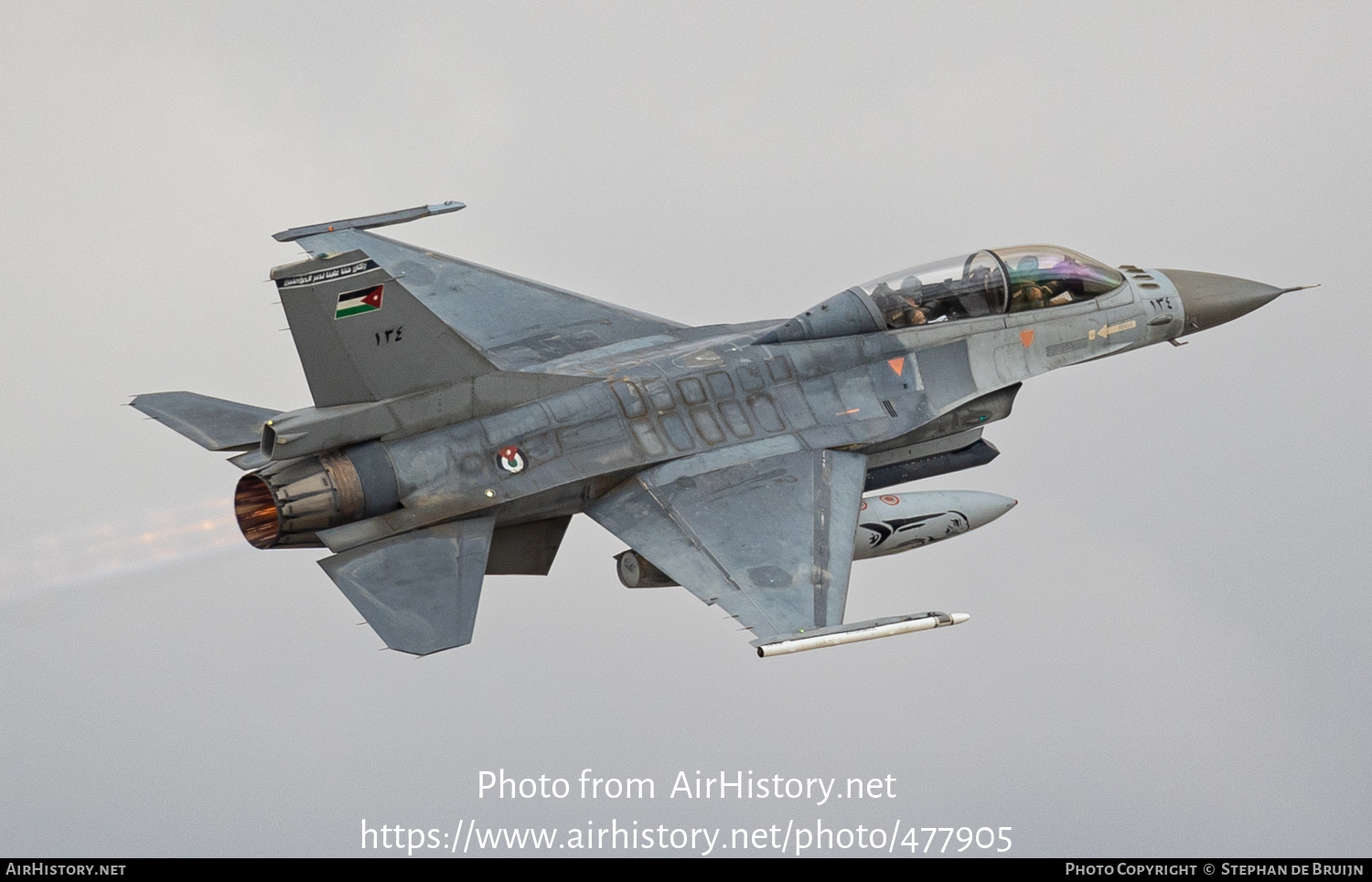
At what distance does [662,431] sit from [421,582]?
10.8ft

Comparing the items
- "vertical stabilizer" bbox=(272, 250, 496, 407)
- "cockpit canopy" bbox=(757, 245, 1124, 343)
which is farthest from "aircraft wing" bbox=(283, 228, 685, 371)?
"cockpit canopy" bbox=(757, 245, 1124, 343)

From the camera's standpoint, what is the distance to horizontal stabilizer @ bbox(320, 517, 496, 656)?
20438 mm

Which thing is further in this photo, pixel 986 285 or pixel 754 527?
pixel 986 285

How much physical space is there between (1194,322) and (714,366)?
622 cm

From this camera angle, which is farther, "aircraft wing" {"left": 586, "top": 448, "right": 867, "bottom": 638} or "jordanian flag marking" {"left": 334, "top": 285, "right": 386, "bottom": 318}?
"jordanian flag marking" {"left": 334, "top": 285, "right": 386, "bottom": 318}

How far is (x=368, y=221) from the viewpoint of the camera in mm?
27641

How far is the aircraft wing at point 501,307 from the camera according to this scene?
82.0ft

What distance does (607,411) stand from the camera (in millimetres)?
22625

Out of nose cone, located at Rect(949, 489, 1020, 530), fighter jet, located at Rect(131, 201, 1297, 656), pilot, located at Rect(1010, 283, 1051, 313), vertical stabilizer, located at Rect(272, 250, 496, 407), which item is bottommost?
nose cone, located at Rect(949, 489, 1020, 530)

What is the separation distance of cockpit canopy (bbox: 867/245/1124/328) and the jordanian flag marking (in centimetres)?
576

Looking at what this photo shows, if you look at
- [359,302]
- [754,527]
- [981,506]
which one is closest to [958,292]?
[981,506]

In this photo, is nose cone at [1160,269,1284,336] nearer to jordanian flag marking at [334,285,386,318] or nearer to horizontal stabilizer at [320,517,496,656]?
horizontal stabilizer at [320,517,496,656]

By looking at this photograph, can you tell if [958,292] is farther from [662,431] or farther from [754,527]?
[754,527]

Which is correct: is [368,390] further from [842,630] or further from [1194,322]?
[1194,322]
